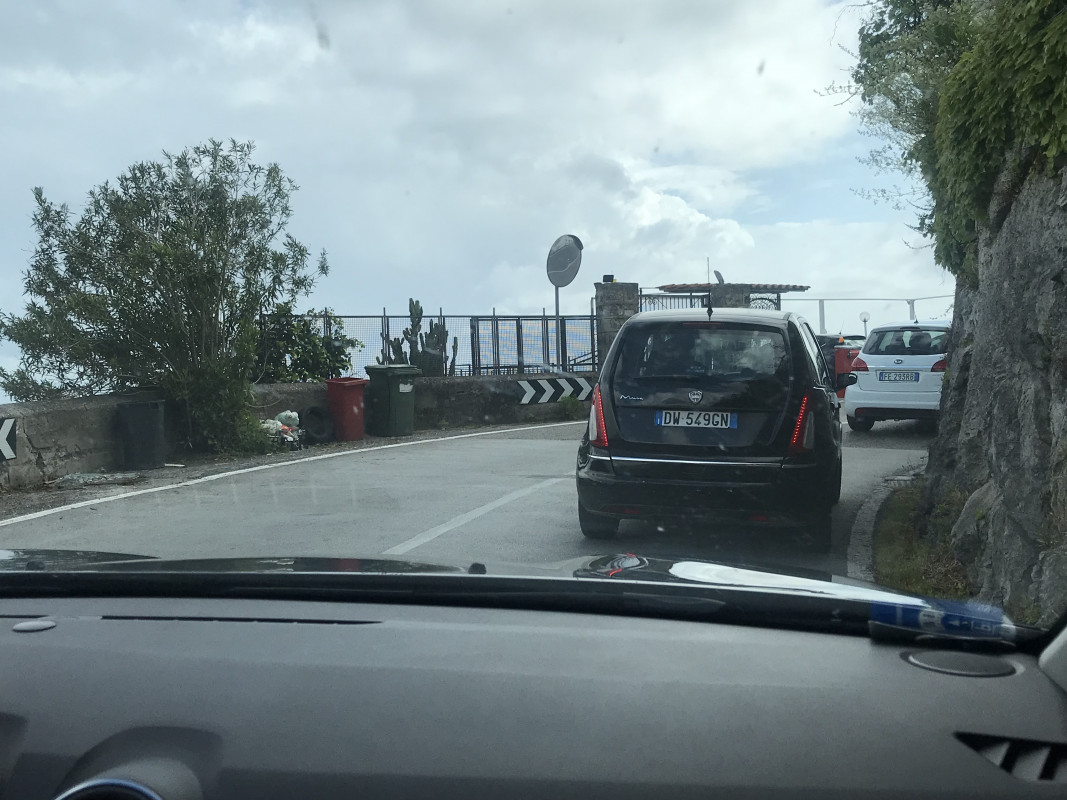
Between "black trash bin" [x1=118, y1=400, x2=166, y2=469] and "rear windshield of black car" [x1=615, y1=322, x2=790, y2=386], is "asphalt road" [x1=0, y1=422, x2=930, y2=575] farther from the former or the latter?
"black trash bin" [x1=118, y1=400, x2=166, y2=469]

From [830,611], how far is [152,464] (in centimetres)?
1230

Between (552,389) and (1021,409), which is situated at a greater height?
(1021,409)

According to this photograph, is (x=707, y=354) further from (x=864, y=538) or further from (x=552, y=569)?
(x=552, y=569)

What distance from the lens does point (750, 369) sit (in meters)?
6.91

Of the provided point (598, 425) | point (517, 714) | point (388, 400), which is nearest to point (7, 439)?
point (388, 400)

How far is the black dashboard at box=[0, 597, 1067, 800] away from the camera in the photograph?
177cm

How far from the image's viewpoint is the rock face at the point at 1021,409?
15.6 ft

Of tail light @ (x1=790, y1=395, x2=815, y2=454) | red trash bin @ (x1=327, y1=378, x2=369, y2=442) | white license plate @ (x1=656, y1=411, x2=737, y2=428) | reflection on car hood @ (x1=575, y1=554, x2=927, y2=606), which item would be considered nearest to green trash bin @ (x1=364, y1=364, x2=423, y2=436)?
red trash bin @ (x1=327, y1=378, x2=369, y2=442)

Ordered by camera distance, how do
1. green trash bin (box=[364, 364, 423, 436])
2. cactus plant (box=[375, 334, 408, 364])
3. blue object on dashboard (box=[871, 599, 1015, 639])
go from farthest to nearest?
cactus plant (box=[375, 334, 408, 364]) → green trash bin (box=[364, 364, 423, 436]) → blue object on dashboard (box=[871, 599, 1015, 639])

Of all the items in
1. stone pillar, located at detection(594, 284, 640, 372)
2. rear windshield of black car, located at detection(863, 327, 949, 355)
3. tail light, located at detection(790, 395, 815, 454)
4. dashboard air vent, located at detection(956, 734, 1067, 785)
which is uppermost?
stone pillar, located at detection(594, 284, 640, 372)

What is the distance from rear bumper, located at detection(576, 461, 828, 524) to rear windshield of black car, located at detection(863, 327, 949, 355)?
9.29 m

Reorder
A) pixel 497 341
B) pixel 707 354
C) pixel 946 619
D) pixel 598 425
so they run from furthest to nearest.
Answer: pixel 497 341
pixel 598 425
pixel 707 354
pixel 946 619

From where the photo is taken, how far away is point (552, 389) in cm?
2125

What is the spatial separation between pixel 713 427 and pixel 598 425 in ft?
2.55
